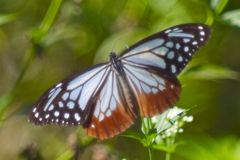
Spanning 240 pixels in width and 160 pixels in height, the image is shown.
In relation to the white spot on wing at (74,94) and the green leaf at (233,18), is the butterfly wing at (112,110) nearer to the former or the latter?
the white spot on wing at (74,94)

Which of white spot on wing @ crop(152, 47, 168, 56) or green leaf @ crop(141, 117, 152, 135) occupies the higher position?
white spot on wing @ crop(152, 47, 168, 56)

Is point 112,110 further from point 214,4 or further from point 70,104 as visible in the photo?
point 214,4

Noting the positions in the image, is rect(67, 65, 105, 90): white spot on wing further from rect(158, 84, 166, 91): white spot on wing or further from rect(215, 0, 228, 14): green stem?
rect(215, 0, 228, 14): green stem

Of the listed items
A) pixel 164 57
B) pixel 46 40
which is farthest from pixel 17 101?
pixel 164 57

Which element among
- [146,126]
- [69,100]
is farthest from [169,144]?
[69,100]

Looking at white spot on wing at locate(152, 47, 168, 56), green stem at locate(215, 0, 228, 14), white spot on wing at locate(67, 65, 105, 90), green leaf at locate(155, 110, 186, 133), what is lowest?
green leaf at locate(155, 110, 186, 133)

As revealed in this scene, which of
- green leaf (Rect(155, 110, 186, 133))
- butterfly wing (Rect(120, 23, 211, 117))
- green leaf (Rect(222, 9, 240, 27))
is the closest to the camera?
green leaf (Rect(155, 110, 186, 133))

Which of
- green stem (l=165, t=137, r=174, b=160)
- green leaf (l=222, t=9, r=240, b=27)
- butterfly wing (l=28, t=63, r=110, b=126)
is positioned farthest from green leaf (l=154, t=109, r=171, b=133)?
green leaf (l=222, t=9, r=240, b=27)
